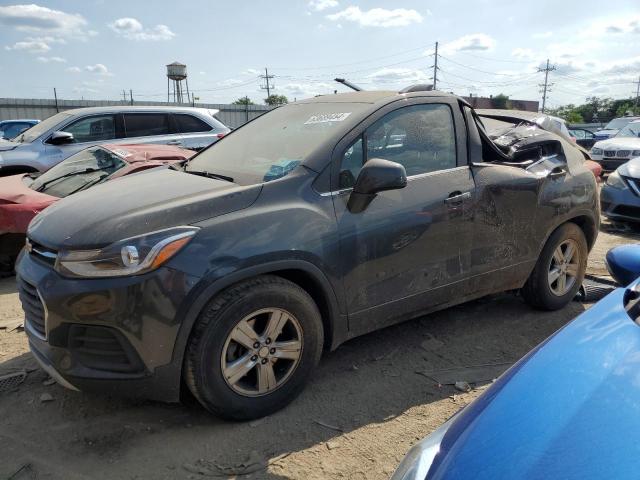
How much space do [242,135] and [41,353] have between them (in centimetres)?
201

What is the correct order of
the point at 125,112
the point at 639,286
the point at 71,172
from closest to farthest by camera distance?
the point at 639,286 → the point at 71,172 → the point at 125,112

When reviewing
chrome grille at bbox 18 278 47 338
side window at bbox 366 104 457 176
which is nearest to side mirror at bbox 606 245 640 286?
side window at bbox 366 104 457 176

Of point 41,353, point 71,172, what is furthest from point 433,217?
point 71,172

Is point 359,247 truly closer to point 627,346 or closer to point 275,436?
point 275,436

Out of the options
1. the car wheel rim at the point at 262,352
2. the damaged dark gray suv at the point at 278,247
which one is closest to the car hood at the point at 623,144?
the damaged dark gray suv at the point at 278,247

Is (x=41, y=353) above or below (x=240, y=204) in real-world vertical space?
below

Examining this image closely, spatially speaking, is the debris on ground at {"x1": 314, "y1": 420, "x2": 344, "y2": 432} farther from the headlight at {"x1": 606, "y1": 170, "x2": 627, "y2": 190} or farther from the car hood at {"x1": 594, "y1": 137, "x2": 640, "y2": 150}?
the car hood at {"x1": 594, "y1": 137, "x2": 640, "y2": 150}

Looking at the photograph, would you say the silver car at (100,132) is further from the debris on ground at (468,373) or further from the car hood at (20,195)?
the debris on ground at (468,373)

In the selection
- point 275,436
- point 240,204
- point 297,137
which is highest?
point 297,137

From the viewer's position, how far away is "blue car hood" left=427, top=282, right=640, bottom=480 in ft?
4.05

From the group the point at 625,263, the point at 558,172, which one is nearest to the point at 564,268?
the point at 558,172

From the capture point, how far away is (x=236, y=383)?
278 centimetres

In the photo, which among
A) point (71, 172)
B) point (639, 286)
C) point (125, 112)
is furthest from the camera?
point (125, 112)

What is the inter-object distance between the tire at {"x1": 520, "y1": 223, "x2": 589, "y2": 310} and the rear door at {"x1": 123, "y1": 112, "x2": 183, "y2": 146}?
6.23m
